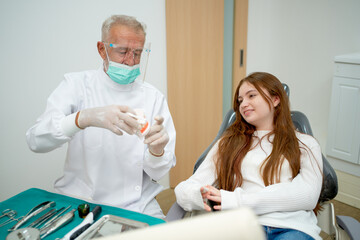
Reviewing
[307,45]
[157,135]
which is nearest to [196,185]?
[157,135]

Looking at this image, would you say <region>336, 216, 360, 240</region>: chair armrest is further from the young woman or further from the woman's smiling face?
the woman's smiling face

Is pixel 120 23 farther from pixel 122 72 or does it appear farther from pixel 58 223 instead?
pixel 58 223

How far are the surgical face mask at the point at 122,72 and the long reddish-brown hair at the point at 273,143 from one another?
55 centimetres

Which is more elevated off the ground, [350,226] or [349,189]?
[350,226]

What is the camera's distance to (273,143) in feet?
4.82

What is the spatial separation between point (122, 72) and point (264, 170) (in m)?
0.76

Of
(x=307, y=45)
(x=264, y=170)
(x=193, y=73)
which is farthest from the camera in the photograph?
(x=307, y=45)

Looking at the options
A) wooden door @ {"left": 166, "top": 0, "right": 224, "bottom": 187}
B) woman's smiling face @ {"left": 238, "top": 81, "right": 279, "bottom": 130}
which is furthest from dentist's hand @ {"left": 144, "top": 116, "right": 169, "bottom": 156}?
wooden door @ {"left": 166, "top": 0, "right": 224, "bottom": 187}

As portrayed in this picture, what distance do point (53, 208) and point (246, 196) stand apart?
2.42 feet

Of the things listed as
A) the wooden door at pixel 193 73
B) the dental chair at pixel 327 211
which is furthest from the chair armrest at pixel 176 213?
the wooden door at pixel 193 73

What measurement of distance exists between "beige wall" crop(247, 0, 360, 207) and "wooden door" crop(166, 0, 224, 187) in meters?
0.67

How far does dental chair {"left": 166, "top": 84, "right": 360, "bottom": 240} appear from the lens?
1.17 meters

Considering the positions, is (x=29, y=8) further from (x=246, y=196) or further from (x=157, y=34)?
(x=246, y=196)

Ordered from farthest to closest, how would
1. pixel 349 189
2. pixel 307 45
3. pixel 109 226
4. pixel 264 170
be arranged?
1. pixel 307 45
2. pixel 349 189
3. pixel 264 170
4. pixel 109 226
